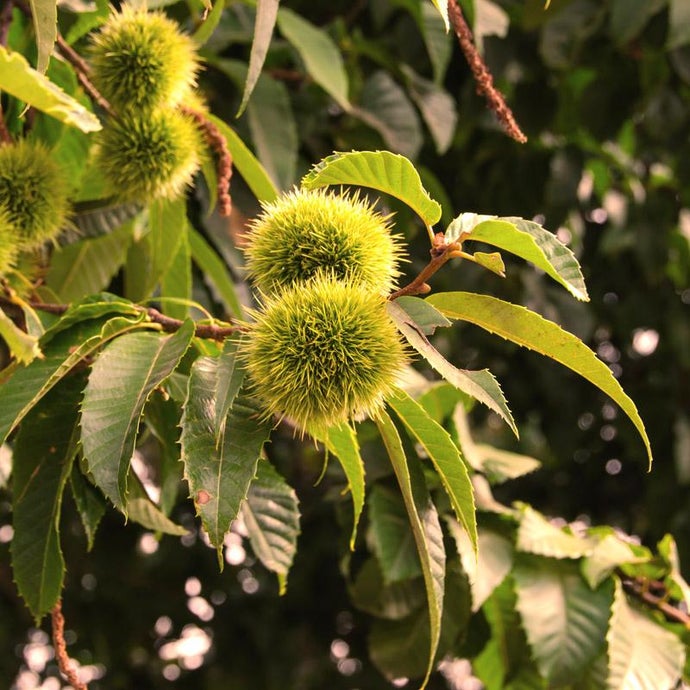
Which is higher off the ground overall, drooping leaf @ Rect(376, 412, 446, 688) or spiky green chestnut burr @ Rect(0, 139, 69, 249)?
spiky green chestnut burr @ Rect(0, 139, 69, 249)

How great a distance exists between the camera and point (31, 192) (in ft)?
3.71

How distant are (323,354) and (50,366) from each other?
0.89ft

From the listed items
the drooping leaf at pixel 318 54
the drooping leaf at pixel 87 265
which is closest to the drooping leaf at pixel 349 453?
the drooping leaf at pixel 87 265

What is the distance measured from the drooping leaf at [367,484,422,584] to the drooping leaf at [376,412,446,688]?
1.35 ft

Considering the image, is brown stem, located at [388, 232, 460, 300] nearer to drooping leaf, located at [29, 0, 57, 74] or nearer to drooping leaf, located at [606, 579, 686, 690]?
drooping leaf, located at [29, 0, 57, 74]

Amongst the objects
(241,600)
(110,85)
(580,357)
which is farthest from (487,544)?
(241,600)

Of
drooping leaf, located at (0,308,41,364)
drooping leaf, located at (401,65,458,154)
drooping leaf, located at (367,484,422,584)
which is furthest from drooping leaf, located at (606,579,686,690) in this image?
drooping leaf, located at (401,65,458,154)

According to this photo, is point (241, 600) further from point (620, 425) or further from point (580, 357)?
point (580, 357)

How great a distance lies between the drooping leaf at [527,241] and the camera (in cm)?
80

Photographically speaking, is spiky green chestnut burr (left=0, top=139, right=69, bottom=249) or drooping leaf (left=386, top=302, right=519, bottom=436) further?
spiky green chestnut burr (left=0, top=139, right=69, bottom=249)

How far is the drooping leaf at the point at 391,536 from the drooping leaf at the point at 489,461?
0.12 m

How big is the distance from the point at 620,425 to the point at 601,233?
1.74ft

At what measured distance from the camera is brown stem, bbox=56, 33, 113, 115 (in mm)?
1218

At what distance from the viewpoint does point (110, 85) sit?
46.9 inches
